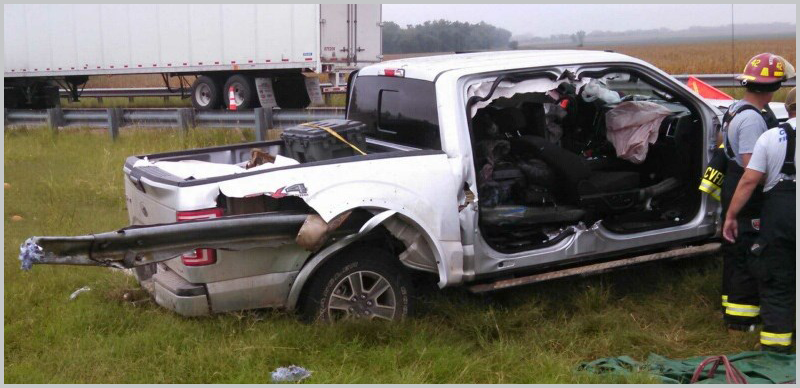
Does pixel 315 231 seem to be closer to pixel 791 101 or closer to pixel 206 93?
pixel 791 101

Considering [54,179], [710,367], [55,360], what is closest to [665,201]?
[710,367]

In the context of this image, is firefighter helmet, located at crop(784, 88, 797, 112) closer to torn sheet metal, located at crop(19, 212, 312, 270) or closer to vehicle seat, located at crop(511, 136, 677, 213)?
vehicle seat, located at crop(511, 136, 677, 213)

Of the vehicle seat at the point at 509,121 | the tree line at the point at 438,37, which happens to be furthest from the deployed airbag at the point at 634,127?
the tree line at the point at 438,37

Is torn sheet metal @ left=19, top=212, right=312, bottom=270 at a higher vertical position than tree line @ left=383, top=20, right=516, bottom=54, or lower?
lower

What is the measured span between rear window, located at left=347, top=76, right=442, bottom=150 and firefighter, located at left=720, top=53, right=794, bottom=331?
1.75m

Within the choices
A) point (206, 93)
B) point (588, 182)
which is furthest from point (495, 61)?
point (206, 93)

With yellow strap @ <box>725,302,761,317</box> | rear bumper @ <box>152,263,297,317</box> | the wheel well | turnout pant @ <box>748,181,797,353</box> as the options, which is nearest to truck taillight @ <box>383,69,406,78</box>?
the wheel well

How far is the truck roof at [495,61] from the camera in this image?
5.33 meters

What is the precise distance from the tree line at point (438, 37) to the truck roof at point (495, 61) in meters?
Result: 11.0

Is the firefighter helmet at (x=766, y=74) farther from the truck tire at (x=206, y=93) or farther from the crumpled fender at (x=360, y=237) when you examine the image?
the truck tire at (x=206, y=93)

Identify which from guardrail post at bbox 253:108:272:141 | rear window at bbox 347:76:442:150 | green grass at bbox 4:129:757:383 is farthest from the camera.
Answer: guardrail post at bbox 253:108:272:141

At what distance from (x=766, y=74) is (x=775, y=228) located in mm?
925

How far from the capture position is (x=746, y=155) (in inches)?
197

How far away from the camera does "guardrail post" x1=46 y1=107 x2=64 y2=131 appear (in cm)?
1448
